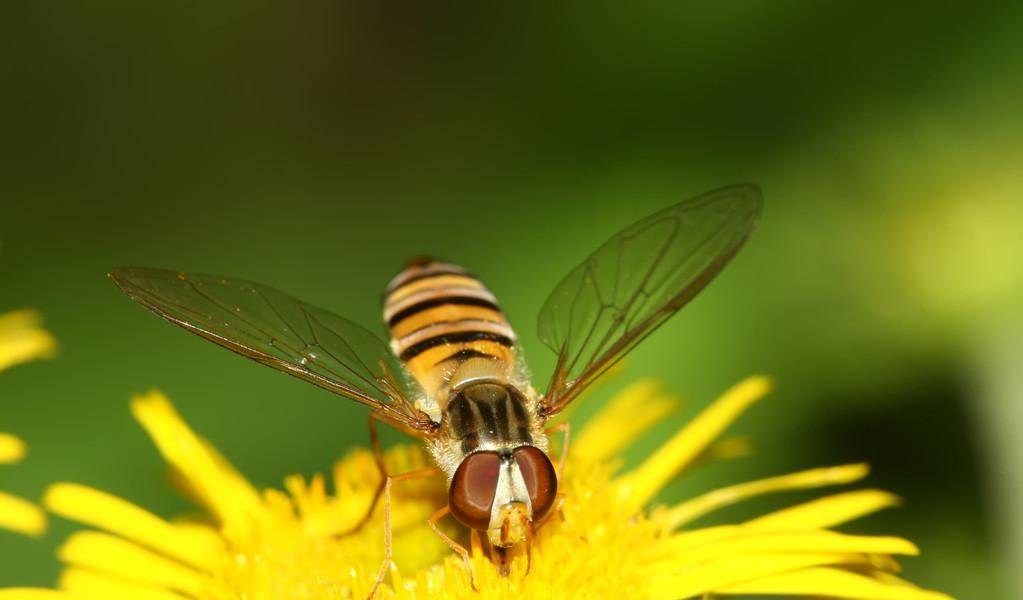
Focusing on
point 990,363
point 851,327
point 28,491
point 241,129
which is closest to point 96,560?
point 28,491

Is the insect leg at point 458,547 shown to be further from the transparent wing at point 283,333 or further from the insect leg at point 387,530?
the transparent wing at point 283,333

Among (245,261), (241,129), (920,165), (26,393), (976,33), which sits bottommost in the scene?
(920,165)

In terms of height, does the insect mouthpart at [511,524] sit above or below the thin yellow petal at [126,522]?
below

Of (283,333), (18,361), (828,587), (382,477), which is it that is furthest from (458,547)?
(18,361)

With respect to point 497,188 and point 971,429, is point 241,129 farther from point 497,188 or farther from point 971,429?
point 971,429

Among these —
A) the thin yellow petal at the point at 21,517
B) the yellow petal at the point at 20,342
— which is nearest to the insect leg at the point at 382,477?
the thin yellow petal at the point at 21,517

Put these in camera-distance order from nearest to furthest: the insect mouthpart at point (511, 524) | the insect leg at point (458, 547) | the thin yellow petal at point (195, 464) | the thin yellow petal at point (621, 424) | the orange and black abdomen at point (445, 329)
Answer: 1. the insect mouthpart at point (511, 524)
2. the insect leg at point (458, 547)
3. the orange and black abdomen at point (445, 329)
4. the thin yellow petal at point (195, 464)
5. the thin yellow petal at point (621, 424)

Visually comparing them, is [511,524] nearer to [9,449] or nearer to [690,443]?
[690,443]
